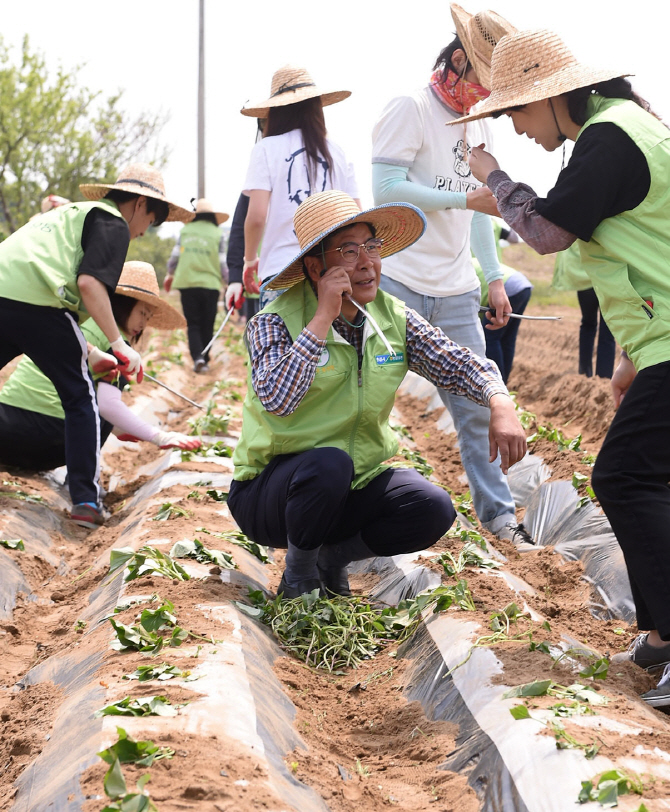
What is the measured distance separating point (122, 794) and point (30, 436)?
3663 mm

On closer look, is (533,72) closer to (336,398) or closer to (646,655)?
(336,398)

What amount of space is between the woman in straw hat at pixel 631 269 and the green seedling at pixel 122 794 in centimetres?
140

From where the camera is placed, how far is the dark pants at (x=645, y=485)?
92.7 inches

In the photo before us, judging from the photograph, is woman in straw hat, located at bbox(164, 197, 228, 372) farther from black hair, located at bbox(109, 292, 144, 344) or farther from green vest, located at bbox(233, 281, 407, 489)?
green vest, located at bbox(233, 281, 407, 489)

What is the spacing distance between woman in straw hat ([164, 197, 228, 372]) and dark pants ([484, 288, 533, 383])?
3.73 metres

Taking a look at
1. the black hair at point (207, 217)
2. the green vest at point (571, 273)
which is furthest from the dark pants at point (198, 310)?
the green vest at point (571, 273)

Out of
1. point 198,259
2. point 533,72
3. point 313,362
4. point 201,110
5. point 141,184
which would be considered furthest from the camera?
point 201,110

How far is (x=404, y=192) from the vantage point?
13.0ft

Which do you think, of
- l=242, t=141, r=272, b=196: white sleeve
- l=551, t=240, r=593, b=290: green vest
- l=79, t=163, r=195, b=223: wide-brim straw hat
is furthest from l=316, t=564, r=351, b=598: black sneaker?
l=551, t=240, r=593, b=290: green vest

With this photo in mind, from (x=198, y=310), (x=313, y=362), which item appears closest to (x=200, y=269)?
(x=198, y=310)

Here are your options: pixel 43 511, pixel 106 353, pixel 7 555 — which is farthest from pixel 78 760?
pixel 106 353

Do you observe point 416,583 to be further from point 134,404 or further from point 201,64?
point 201,64

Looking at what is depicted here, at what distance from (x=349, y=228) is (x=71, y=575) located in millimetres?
2180

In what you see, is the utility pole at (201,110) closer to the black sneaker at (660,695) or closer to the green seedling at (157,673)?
the green seedling at (157,673)
